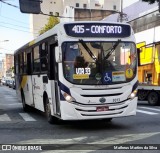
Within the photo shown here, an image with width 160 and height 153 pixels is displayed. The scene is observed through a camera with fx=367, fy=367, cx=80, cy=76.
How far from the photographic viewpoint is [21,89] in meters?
17.0

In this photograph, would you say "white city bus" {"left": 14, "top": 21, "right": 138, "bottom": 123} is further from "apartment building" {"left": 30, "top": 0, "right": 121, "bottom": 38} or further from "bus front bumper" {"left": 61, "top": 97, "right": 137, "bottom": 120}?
"apartment building" {"left": 30, "top": 0, "right": 121, "bottom": 38}

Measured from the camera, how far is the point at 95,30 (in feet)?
34.9

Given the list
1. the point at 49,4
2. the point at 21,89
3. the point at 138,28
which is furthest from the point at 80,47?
the point at 49,4

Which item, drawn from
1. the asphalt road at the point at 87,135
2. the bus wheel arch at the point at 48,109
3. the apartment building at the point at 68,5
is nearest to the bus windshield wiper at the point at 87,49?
the asphalt road at the point at 87,135

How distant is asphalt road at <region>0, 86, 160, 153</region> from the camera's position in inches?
325

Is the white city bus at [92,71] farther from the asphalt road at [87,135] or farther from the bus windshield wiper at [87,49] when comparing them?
the asphalt road at [87,135]

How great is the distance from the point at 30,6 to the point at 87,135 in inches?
407

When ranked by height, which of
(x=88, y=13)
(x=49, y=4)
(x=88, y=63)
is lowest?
(x=88, y=63)

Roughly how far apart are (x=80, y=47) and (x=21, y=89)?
23.9 ft

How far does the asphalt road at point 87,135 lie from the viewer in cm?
827

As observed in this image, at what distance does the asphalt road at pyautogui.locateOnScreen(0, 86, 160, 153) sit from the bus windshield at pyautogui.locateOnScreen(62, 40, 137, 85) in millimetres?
1487

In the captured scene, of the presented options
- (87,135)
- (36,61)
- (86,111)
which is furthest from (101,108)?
(36,61)

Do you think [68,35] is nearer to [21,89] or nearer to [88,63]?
[88,63]

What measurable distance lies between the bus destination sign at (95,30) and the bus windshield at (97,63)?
239mm
